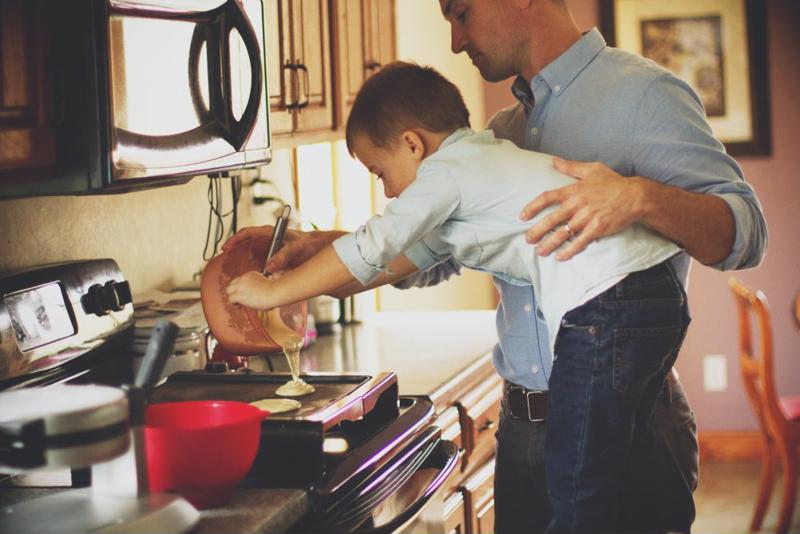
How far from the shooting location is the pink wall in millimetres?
4977

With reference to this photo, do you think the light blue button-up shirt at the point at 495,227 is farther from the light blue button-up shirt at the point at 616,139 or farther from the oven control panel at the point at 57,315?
the oven control panel at the point at 57,315

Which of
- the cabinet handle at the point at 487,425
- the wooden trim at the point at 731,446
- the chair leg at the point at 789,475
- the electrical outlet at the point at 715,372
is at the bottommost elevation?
the wooden trim at the point at 731,446

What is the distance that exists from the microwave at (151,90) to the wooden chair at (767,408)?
2.45m

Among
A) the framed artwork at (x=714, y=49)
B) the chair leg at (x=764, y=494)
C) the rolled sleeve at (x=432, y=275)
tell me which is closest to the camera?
the rolled sleeve at (x=432, y=275)

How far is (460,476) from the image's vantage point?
109 inches

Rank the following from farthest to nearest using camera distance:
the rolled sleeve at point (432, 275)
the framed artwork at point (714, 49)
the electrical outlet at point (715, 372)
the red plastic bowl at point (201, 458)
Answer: the electrical outlet at point (715, 372)
the framed artwork at point (714, 49)
the rolled sleeve at point (432, 275)
the red plastic bowl at point (201, 458)

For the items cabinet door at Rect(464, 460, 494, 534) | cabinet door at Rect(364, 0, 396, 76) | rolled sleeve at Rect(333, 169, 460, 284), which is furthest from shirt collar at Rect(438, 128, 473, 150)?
cabinet door at Rect(364, 0, 396, 76)

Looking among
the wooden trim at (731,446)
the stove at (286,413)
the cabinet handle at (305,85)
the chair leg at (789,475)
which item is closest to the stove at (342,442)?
the stove at (286,413)

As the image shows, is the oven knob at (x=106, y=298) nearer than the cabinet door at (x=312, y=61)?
Yes

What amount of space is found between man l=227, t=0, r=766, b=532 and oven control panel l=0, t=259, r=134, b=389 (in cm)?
35

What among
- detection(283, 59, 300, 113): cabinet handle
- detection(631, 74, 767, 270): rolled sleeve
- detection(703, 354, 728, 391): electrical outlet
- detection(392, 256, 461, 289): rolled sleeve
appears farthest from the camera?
detection(703, 354, 728, 391): electrical outlet

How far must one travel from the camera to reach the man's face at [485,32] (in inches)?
82.8

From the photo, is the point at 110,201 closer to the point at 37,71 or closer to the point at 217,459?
the point at 37,71

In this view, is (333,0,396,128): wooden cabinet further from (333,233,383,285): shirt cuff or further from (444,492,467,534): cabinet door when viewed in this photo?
(333,233,383,285): shirt cuff
